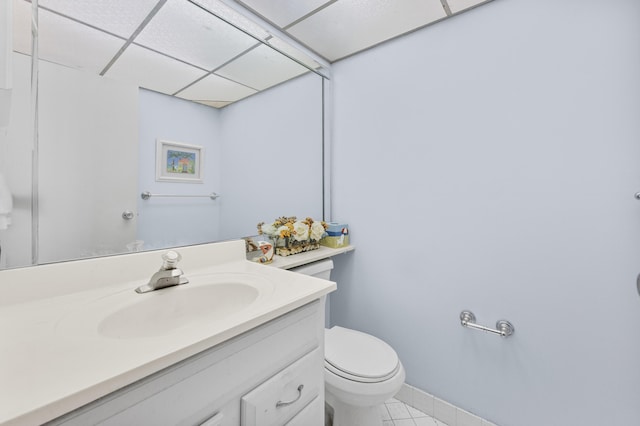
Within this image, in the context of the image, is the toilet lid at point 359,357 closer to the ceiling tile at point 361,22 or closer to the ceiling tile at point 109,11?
the ceiling tile at point 109,11

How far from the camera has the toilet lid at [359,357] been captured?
3.52 ft

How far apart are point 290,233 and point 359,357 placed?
66 centimetres

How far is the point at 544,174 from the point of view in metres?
1.10

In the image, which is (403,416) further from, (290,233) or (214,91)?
(214,91)

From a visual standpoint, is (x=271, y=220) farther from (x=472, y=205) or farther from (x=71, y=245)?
(x=472, y=205)

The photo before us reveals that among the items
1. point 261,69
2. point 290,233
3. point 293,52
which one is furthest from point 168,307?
point 293,52

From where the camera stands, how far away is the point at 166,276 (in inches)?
31.7

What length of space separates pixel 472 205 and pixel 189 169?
50.9 inches

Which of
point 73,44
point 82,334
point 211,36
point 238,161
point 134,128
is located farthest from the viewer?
point 238,161

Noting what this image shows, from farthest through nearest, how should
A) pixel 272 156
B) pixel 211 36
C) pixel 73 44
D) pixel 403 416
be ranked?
pixel 272 156 → pixel 403 416 → pixel 211 36 → pixel 73 44

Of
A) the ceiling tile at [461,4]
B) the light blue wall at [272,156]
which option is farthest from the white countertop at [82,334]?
the ceiling tile at [461,4]

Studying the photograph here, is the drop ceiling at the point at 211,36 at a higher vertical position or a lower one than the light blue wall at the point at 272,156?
higher

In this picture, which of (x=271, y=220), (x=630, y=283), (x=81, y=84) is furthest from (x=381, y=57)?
(x=630, y=283)

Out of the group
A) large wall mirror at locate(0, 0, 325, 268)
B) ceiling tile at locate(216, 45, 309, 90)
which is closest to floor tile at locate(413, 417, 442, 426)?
large wall mirror at locate(0, 0, 325, 268)
